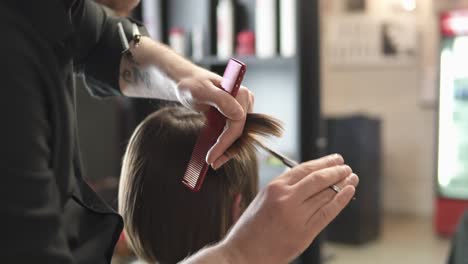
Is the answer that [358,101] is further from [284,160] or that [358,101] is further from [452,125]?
[284,160]

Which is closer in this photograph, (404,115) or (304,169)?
(304,169)

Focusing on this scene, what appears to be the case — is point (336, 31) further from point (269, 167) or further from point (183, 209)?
point (183, 209)

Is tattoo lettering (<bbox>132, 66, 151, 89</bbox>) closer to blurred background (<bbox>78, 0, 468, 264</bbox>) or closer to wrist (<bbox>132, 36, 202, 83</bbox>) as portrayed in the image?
wrist (<bbox>132, 36, 202, 83</bbox>)

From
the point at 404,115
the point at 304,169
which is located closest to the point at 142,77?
the point at 304,169

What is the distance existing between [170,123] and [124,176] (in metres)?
0.14

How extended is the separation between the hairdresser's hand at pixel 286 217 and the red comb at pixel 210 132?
0.13m

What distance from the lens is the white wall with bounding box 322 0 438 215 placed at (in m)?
3.28

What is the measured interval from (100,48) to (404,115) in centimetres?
270

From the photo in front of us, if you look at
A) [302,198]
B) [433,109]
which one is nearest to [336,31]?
[433,109]

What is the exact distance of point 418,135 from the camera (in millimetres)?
3342

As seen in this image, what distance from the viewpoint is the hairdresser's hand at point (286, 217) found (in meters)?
0.69

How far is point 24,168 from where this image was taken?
1.94 ft

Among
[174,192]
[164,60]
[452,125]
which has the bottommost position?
[452,125]

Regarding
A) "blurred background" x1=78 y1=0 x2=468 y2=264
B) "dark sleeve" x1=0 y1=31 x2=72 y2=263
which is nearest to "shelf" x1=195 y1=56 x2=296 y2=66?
"blurred background" x1=78 y1=0 x2=468 y2=264
